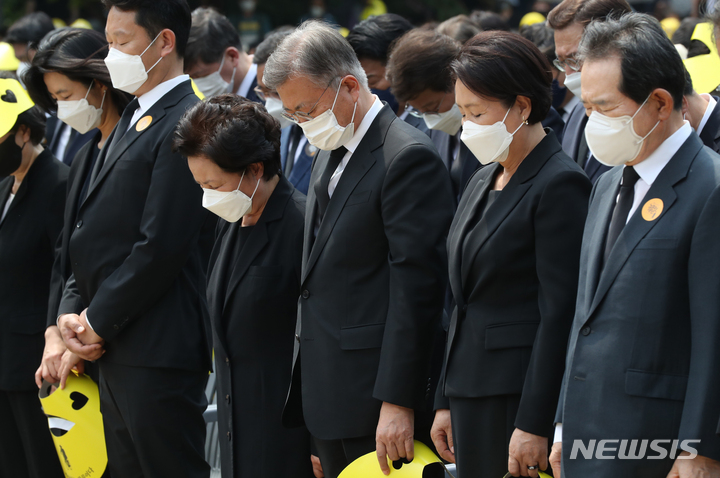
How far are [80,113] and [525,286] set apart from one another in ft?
8.34

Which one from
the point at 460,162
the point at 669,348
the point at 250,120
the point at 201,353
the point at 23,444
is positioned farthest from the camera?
the point at 23,444

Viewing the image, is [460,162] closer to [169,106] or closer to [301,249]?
[301,249]

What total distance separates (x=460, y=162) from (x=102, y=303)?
1834 millimetres

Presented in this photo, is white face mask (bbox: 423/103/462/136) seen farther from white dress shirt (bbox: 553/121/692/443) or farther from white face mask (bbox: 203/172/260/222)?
white dress shirt (bbox: 553/121/692/443)

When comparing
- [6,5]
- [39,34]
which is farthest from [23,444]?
[6,5]

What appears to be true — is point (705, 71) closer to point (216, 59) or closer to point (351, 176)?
point (351, 176)

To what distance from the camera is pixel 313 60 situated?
3113mm

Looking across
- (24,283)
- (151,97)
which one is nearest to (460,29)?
(151,97)

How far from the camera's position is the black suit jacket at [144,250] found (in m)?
3.58

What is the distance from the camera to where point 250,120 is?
3.40 m

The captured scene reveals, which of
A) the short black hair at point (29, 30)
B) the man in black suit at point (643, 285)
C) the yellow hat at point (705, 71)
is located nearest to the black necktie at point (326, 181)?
the man in black suit at point (643, 285)

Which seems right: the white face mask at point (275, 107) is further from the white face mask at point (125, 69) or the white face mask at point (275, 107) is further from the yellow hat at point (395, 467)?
the yellow hat at point (395, 467)

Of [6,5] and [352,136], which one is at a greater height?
[352,136]

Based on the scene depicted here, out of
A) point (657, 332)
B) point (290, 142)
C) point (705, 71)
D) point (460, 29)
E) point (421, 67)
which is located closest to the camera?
point (657, 332)
